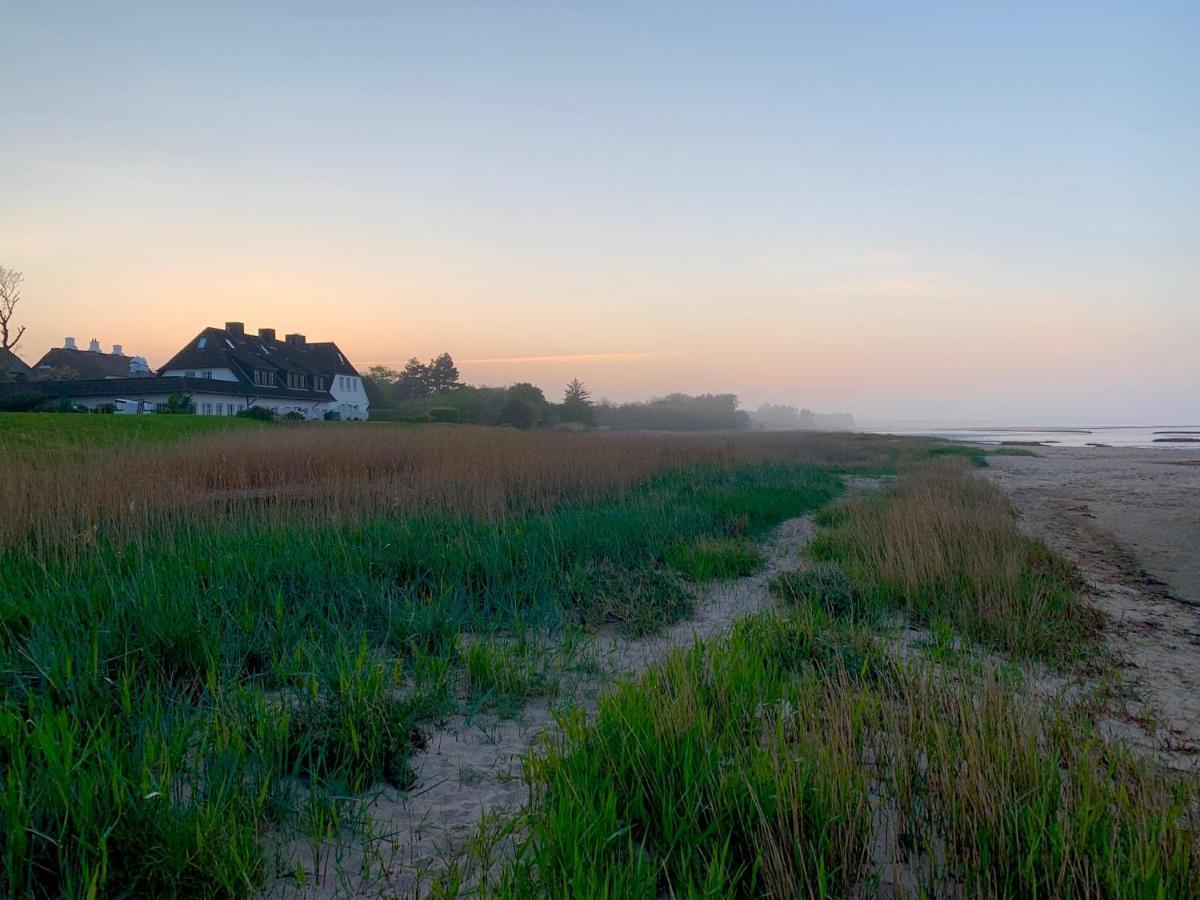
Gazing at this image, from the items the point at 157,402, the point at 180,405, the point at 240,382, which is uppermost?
the point at 240,382

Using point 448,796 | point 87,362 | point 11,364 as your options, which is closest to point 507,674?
point 448,796

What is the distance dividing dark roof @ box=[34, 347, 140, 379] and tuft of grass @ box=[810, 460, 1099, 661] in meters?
63.5

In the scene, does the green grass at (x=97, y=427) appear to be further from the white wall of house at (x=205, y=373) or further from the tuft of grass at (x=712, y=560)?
the white wall of house at (x=205, y=373)

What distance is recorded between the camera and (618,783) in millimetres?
2477

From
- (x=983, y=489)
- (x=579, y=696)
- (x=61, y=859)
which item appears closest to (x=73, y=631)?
(x=61, y=859)

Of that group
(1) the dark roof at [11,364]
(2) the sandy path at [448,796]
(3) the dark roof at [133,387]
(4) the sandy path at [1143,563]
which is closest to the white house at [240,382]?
(3) the dark roof at [133,387]

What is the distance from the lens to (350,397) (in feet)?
192

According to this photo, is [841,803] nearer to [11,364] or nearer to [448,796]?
[448,796]

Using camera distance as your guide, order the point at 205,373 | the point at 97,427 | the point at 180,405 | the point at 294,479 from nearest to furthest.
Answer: the point at 294,479 → the point at 97,427 → the point at 180,405 → the point at 205,373

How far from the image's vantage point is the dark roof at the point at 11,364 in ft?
145

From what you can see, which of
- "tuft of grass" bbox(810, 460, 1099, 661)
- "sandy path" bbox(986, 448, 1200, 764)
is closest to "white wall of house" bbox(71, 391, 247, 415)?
"tuft of grass" bbox(810, 460, 1099, 661)

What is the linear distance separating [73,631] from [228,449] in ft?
32.7

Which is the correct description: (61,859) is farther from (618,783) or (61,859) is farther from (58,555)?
(58,555)

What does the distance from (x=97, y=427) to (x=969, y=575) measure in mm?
24419
